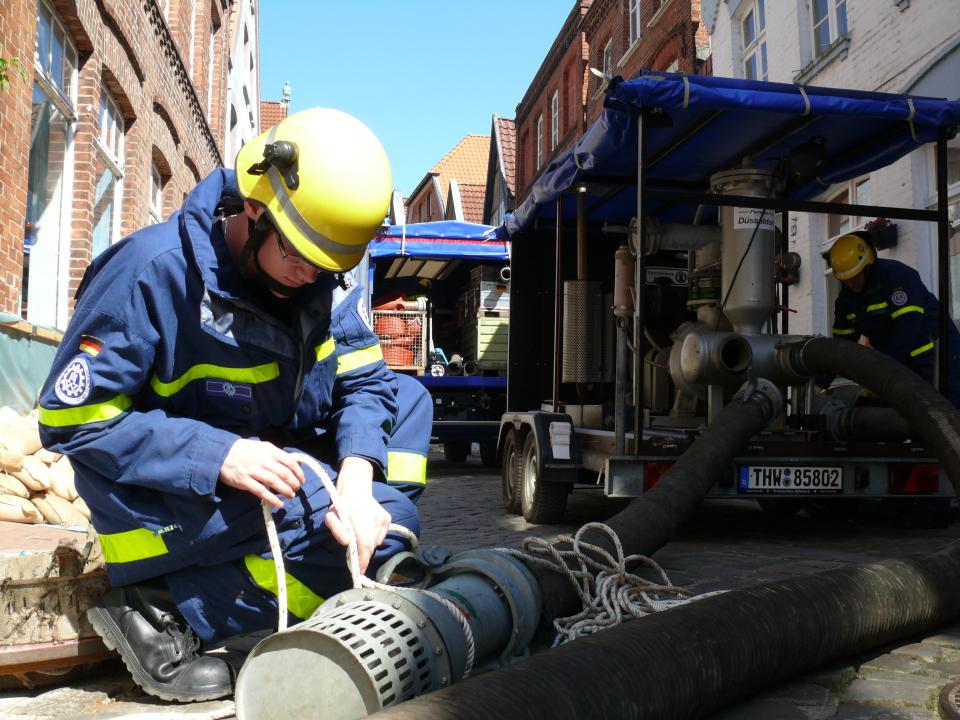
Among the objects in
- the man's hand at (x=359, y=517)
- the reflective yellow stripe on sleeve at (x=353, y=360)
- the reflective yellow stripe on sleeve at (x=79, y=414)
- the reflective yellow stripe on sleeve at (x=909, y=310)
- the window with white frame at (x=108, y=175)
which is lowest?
the man's hand at (x=359, y=517)

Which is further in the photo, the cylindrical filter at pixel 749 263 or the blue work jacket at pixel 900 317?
the blue work jacket at pixel 900 317

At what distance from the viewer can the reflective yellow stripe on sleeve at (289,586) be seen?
262cm

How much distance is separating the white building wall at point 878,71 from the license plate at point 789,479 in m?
4.91

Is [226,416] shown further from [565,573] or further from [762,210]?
[762,210]

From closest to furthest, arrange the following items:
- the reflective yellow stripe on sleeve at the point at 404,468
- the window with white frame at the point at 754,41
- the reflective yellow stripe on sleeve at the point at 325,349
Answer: the reflective yellow stripe on sleeve at the point at 325,349
the reflective yellow stripe on sleeve at the point at 404,468
the window with white frame at the point at 754,41

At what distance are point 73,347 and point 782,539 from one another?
15.2 feet

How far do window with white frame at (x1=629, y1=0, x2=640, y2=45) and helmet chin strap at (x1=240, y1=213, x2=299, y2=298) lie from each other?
1959 cm

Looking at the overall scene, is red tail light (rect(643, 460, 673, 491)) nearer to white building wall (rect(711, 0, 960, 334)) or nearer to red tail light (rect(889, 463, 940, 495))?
red tail light (rect(889, 463, 940, 495))

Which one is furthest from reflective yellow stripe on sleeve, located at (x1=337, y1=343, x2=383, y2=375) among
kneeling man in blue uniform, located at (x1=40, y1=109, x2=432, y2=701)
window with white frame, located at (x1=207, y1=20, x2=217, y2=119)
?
window with white frame, located at (x1=207, y1=20, x2=217, y2=119)

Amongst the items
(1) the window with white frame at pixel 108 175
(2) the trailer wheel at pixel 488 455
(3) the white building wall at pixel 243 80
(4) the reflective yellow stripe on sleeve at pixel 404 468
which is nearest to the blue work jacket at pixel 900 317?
(4) the reflective yellow stripe on sleeve at pixel 404 468

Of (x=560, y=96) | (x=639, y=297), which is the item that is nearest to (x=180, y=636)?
(x=639, y=297)

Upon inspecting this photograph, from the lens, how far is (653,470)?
215 inches

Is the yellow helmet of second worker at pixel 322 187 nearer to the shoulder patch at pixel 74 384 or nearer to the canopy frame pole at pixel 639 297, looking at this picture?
the shoulder patch at pixel 74 384

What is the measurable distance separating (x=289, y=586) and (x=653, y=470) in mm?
3180
